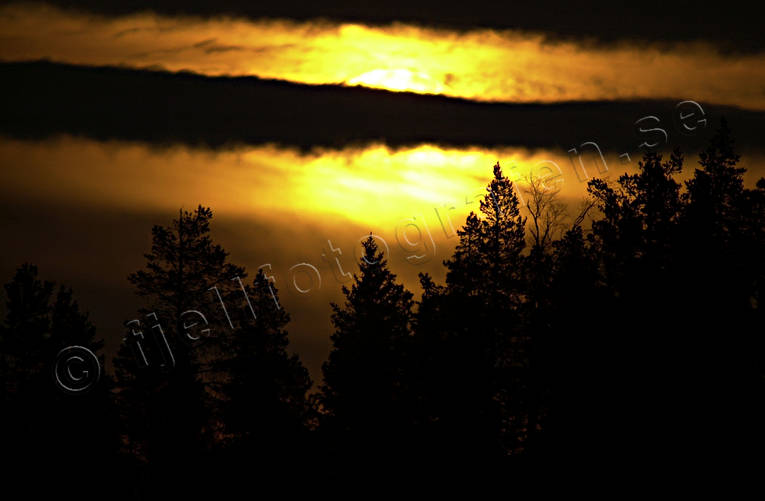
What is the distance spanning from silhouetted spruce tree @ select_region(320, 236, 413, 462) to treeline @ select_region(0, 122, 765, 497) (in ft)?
0.28

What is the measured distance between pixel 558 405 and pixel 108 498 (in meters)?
21.3

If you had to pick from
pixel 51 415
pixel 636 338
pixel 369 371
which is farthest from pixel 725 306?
pixel 51 415

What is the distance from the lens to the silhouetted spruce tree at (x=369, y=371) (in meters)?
54.0

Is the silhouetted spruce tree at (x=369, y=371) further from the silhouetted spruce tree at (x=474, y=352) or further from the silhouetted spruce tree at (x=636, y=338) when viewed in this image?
the silhouetted spruce tree at (x=636, y=338)

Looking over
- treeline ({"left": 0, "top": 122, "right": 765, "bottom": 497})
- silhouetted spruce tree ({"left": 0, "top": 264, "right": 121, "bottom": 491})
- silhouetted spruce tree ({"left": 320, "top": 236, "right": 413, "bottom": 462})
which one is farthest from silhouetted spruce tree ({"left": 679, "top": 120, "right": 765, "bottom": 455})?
silhouetted spruce tree ({"left": 0, "top": 264, "right": 121, "bottom": 491})

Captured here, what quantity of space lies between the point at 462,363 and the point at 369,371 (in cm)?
442

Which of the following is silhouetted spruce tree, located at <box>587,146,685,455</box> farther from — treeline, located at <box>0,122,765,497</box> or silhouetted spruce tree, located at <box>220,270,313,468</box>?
silhouetted spruce tree, located at <box>220,270,313,468</box>

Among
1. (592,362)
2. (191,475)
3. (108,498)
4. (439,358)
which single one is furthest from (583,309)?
(108,498)

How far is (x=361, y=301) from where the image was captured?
5741 centimetres

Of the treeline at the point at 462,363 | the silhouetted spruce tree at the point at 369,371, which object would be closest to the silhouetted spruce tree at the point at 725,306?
the treeline at the point at 462,363

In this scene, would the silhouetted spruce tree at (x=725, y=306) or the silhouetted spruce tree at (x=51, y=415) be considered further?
the silhouetted spruce tree at (x=51, y=415)

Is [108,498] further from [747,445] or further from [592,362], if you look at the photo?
[747,445]

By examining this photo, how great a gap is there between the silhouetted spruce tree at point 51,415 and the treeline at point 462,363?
3.5 inches

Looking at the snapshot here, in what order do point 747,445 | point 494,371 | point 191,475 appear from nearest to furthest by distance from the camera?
point 747,445
point 494,371
point 191,475
